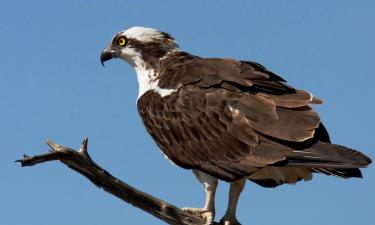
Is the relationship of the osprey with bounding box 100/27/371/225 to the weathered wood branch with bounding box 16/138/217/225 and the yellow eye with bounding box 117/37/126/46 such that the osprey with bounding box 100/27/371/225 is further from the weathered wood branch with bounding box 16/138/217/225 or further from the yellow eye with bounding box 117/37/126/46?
the yellow eye with bounding box 117/37/126/46

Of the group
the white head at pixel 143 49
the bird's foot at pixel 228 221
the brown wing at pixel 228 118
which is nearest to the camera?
the brown wing at pixel 228 118

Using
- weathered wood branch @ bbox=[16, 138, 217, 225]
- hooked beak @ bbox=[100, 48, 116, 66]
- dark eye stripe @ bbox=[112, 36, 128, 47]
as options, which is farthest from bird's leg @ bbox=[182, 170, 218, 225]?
hooked beak @ bbox=[100, 48, 116, 66]

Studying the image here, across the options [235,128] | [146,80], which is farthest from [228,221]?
[146,80]

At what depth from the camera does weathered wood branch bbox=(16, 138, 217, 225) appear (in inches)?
383

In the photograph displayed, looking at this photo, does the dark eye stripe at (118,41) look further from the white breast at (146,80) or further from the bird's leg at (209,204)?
the bird's leg at (209,204)

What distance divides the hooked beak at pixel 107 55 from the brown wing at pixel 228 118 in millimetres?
1596

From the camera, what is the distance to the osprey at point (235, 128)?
1082 centimetres

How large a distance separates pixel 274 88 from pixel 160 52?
89.1 inches

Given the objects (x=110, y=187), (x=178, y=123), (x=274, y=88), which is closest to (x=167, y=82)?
(x=178, y=123)

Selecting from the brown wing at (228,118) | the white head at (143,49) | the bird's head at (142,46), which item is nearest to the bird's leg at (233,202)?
the brown wing at (228,118)

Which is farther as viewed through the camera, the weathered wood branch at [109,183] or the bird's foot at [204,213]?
the bird's foot at [204,213]

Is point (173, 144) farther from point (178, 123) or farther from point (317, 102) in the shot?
point (317, 102)

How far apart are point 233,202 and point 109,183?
2.16 m

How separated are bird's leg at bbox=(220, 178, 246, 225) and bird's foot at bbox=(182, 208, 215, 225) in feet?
0.67
